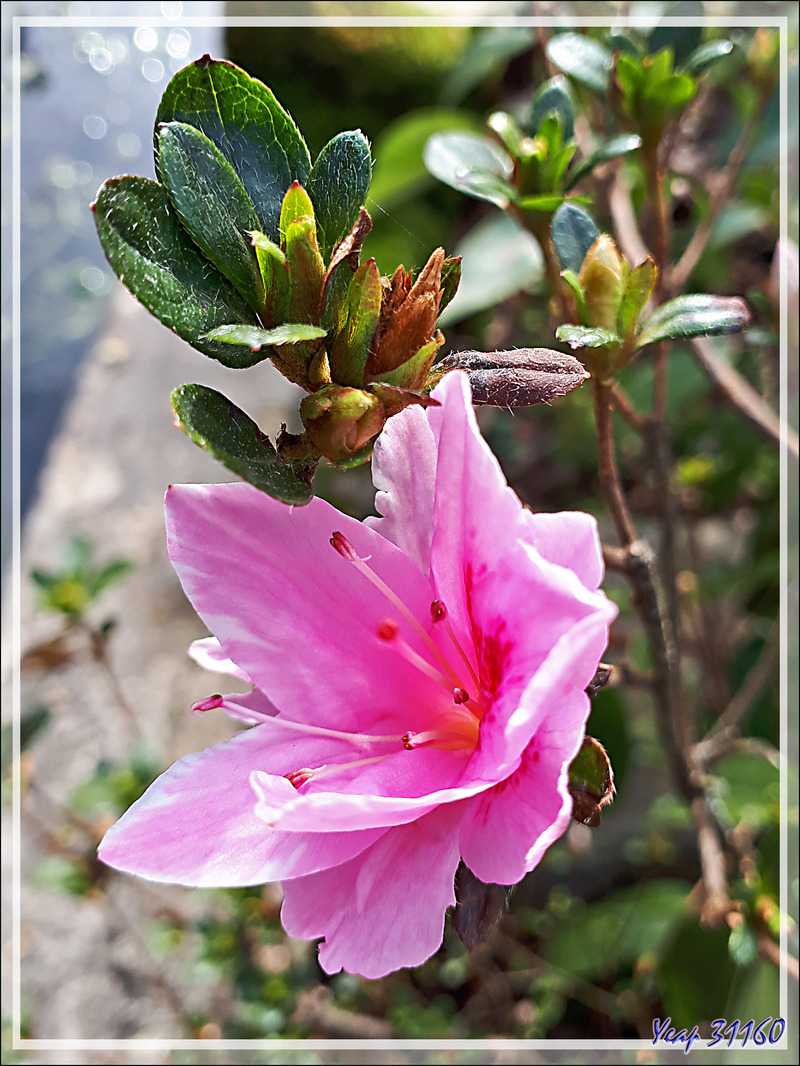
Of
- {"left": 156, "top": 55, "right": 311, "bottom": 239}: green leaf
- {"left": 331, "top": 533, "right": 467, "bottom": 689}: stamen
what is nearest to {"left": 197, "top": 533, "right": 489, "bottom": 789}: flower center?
{"left": 331, "top": 533, "right": 467, "bottom": 689}: stamen

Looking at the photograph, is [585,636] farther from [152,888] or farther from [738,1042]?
[152,888]

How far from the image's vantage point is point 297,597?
0.51 m

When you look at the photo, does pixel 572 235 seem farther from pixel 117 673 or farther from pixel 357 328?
pixel 117 673

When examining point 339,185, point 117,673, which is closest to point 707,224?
point 339,185

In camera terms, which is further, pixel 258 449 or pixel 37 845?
pixel 37 845

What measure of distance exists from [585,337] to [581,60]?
0.43 metres

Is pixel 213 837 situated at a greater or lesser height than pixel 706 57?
lesser

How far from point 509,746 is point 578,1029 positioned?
1249 millimetres

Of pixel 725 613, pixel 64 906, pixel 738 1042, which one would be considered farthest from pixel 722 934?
pixel 64 906

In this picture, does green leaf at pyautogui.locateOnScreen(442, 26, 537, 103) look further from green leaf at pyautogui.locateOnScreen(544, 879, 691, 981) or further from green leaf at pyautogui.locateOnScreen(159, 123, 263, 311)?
green leaf at pyautogui.locateOnScreen(544, 879, 691, 981)

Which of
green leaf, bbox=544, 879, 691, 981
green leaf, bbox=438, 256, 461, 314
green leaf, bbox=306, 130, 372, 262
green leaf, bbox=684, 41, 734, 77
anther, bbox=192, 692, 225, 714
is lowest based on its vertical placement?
green leaf, bbox=544, 879, 691, 981

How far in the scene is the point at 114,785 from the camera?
1.37 meters

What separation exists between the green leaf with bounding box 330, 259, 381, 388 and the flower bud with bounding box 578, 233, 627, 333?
0.69 ft

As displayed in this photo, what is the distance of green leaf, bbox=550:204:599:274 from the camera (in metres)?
0.63
